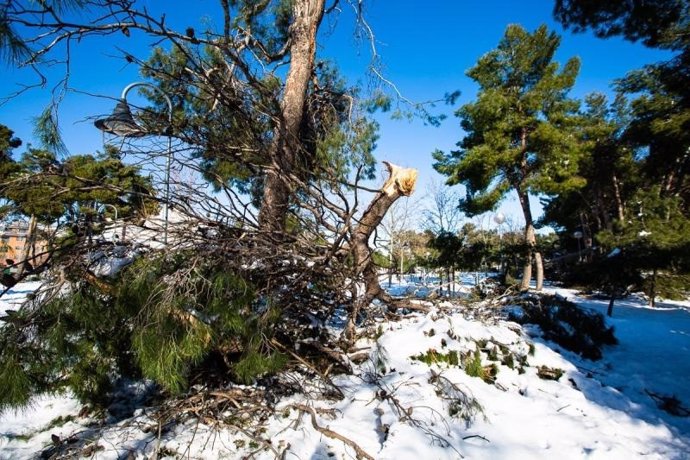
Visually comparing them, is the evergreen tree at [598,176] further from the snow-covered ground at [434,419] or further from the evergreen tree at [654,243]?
the snow-covered ground at [434,419]

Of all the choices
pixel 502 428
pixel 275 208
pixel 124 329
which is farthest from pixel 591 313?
pixel 124 329

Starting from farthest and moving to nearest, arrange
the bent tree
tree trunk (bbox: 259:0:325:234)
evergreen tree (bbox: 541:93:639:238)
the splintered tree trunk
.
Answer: evergreen tree (bbox: 541:93:639:238)
the bent tree
tree trunk (bbox: 259:0:325:234)
the splintered tree trunk

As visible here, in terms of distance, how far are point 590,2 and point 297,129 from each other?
3.46m

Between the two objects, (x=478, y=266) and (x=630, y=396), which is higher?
(x=478, y=266)

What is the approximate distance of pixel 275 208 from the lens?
3.43m

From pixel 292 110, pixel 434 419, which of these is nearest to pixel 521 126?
pixel 292 110

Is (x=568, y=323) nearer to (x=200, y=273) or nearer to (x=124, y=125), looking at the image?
(x=200, y=273)

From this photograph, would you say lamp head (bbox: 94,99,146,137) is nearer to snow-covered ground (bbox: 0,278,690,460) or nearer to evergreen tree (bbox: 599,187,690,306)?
snow-covered ground (bbox: 0,278,690,460)

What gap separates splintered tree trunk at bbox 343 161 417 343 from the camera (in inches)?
124

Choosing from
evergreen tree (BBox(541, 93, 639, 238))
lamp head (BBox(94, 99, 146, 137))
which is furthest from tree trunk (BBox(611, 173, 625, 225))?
lamp head (BBox(94, 99, 146, 137))

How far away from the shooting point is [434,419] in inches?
90.9

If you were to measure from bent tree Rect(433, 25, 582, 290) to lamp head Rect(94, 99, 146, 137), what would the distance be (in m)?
10.0

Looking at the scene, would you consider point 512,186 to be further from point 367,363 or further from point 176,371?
point 176,371

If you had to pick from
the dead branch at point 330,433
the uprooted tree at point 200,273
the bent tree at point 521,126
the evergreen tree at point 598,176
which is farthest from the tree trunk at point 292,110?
the evergreen tree at point 598,176
